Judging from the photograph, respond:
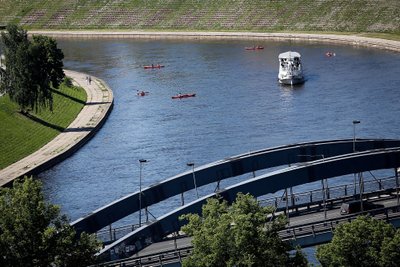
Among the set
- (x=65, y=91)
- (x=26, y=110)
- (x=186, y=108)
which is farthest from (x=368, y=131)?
(x=65, y=91)

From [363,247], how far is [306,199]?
23.7 m

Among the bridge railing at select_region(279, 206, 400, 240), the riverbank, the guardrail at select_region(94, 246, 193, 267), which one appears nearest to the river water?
the riverbank

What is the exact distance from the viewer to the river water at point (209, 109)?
99.1 metres

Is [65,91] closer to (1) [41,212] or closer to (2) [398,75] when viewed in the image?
(2) [398,75]

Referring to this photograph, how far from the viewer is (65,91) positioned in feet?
463

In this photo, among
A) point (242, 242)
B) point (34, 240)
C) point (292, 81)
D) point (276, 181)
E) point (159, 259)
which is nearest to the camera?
point (242, 242)

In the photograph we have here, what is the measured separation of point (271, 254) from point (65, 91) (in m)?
90.6

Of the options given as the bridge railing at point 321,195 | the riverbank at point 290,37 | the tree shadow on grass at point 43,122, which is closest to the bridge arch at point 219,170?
the bridge railing at point 321,195

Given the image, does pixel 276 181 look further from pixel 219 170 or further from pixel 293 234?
pixel 219 170


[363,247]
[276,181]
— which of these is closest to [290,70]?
[276,181]

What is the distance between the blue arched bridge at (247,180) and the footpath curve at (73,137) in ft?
91.2

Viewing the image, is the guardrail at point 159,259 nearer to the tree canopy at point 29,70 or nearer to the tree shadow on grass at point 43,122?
the tree shadow on grass at point 43,122

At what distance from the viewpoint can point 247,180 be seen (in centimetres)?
6781

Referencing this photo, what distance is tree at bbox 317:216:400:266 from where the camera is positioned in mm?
53625
